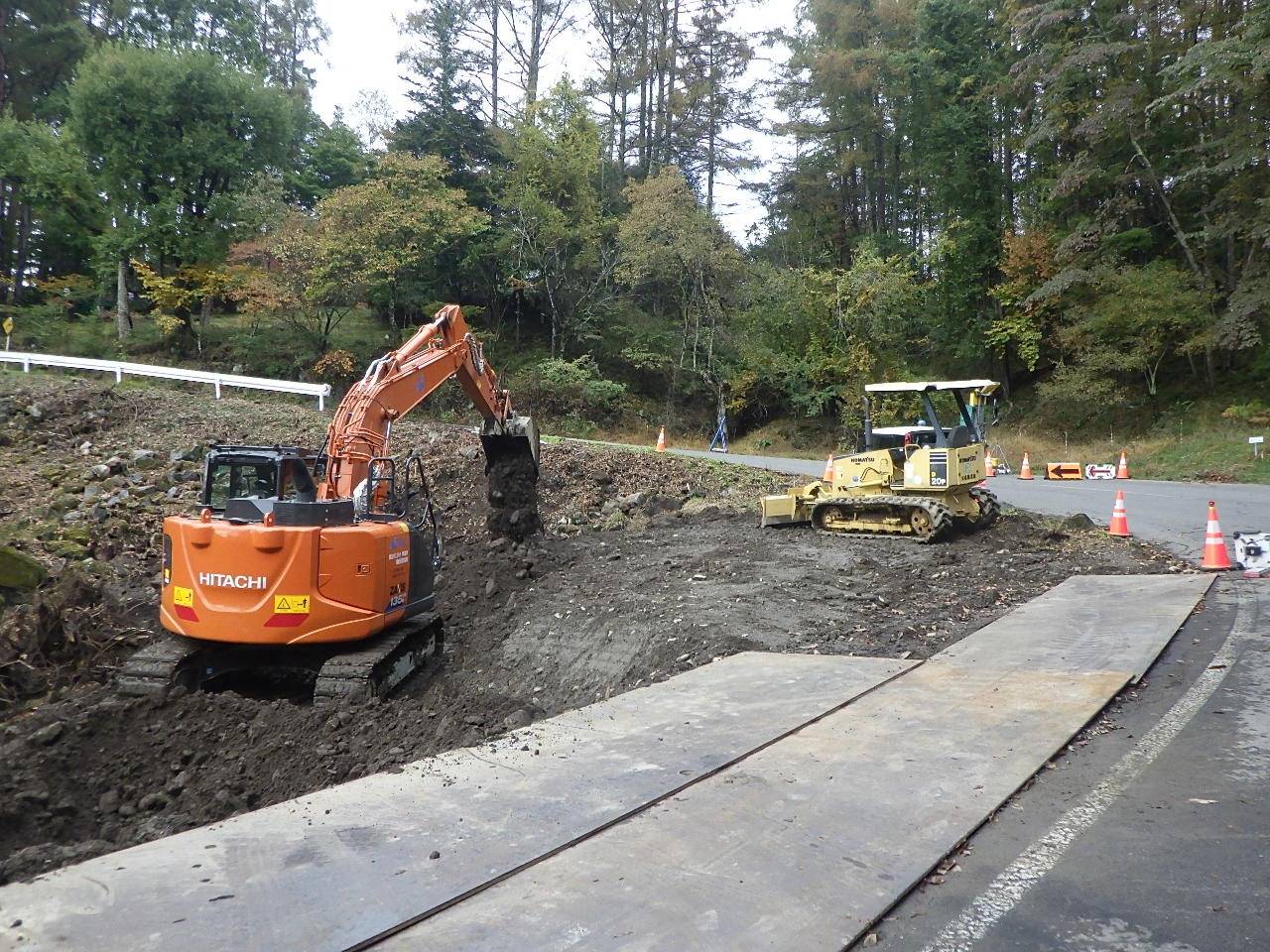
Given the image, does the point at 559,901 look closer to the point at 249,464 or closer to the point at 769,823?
the point at 769,823

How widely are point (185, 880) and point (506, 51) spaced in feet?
122

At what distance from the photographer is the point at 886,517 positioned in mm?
13164

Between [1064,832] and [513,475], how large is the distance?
9087 millimetres

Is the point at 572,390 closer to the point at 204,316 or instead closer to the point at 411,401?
the point at 204,316

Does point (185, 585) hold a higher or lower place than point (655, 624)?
higher

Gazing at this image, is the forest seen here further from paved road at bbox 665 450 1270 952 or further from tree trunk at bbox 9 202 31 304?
paved road at bbox 665 450 1270 952

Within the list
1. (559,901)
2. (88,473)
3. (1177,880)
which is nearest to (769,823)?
(559,901)

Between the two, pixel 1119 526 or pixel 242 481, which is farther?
pixel 1119 526

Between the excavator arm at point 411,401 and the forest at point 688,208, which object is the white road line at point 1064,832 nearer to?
the excavator arm at point 411,401

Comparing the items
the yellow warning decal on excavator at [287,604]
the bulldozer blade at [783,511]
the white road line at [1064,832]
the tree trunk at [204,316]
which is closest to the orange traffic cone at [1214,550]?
the white road line at [1064,832]

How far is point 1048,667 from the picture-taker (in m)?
6.28

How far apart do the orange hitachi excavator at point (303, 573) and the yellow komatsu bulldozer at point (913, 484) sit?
22.5 ft

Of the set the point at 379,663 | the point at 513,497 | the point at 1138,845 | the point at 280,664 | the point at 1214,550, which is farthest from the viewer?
the point at 513,497

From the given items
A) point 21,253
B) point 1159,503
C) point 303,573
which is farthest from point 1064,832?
point 21,253
